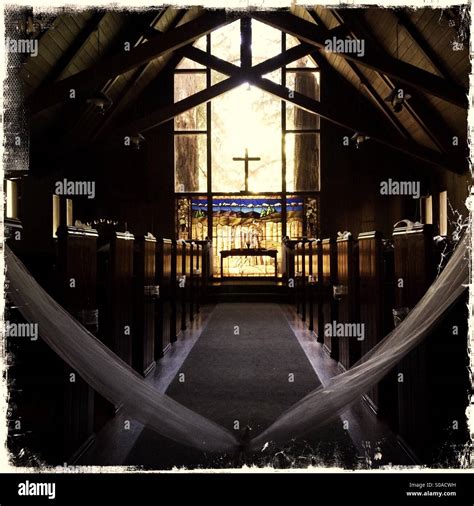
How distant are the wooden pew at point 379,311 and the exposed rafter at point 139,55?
16.5 feet

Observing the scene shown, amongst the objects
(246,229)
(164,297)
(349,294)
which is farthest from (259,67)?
(349,294)

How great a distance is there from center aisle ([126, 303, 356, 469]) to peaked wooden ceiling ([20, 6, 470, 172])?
3.53 meters

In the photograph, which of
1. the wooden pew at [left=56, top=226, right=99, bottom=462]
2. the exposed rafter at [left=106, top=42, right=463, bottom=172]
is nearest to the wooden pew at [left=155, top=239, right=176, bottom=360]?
the wooden pew at [left=56, top=226, right=99, bottom=462]

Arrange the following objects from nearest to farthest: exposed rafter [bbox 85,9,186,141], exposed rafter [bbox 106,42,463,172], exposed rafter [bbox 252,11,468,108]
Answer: exposed rafter [bbox 252,11,468,108] < exposed rafter [bbox 106,42,463,172] < exposed rafter [bbox 85,9,186,141]

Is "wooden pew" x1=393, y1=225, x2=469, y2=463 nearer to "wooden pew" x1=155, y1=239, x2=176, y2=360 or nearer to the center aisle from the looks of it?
the center aisle

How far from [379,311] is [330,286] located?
1765 millimetres

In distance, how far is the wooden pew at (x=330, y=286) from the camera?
4242 millimetres

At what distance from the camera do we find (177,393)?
3215mm

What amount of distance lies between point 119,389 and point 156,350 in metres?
2.30

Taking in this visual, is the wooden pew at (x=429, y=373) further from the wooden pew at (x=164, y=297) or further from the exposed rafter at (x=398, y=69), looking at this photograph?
the exposed rafter at (x=398, y=69)

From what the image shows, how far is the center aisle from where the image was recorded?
7.19 feet

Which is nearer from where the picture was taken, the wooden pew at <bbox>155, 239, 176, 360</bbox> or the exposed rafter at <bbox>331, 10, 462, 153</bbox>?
the wooden pew at <bbox>155, 239, 176, 360</bbox>

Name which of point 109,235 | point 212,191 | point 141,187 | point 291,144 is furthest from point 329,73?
point 109,235
